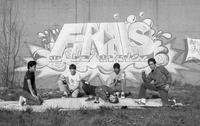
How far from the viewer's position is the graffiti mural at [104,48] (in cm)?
1088

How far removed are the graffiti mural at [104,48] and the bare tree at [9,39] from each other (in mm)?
769

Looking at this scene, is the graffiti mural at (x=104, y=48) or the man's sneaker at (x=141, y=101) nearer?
the man's sneaker at (x=141, y=101)

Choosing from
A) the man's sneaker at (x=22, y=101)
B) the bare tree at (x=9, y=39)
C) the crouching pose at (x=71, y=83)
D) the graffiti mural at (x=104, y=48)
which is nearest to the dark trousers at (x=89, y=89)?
the crouching pose at (x=71, y=83)

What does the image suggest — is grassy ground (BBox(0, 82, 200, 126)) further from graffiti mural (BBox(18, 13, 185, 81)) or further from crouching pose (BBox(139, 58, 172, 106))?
graffiti mural (BBox(18, 13, 185, 81))

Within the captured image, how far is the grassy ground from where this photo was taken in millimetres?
5676

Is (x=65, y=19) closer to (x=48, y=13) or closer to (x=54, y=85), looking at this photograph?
(x=48, y=13)

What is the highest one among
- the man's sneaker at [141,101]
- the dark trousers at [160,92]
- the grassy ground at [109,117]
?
→ the dark trousers at [160,92]

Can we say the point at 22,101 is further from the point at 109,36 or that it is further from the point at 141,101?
the point at 109,36

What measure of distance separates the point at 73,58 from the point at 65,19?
1440 mm

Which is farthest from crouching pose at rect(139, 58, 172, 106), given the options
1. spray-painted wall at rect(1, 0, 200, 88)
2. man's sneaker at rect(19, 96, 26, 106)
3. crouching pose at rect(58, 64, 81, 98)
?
spray-painted wall at rect(1, 0, 200, 88)

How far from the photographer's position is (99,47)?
36.1 ft

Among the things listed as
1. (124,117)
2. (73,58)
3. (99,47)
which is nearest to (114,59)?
(99,47)

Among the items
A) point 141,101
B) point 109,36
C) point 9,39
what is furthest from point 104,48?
point 141,101

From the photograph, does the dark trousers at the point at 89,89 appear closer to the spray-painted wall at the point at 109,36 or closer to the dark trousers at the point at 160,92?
the dark trousers at the point at 160,92
